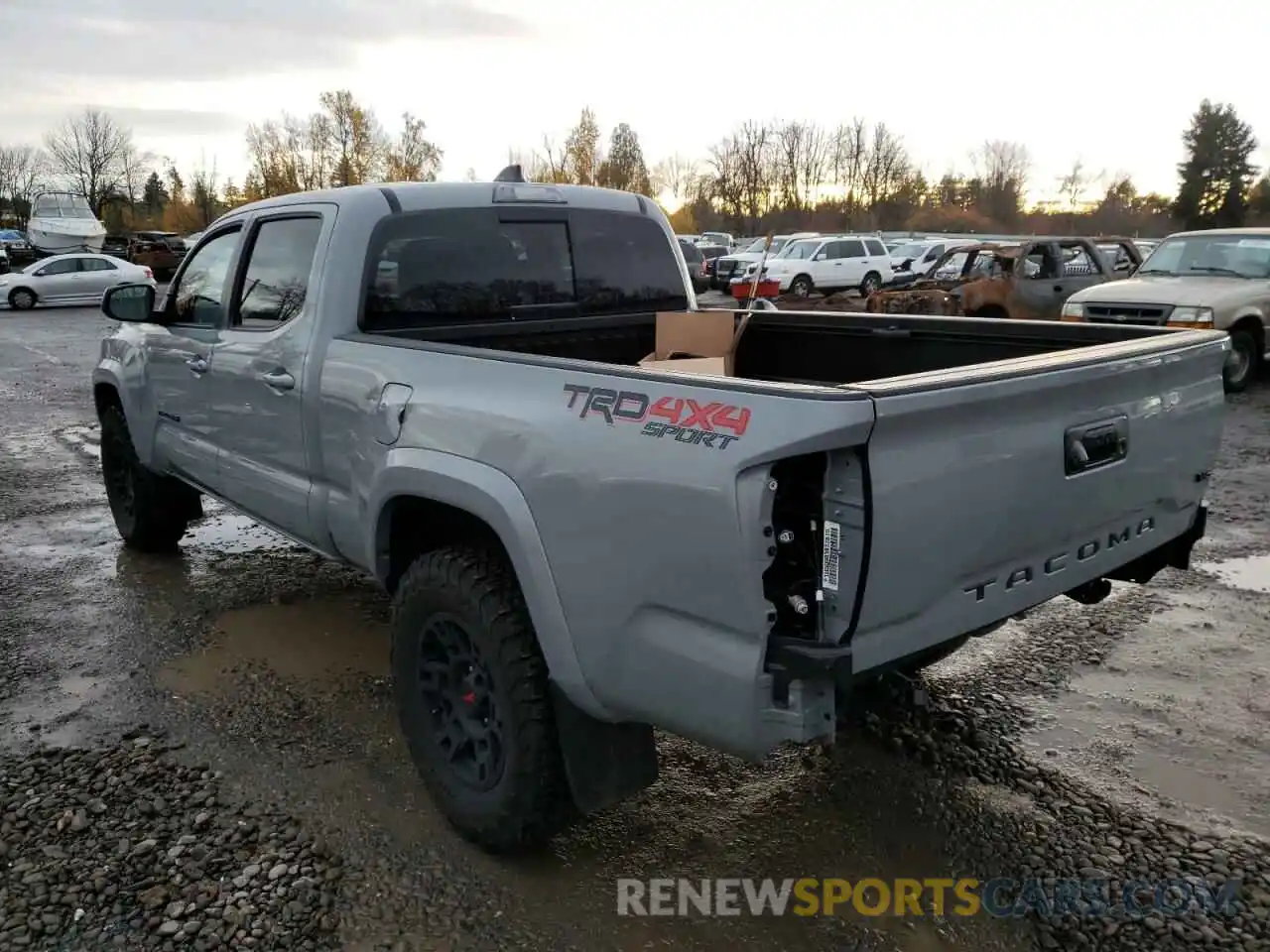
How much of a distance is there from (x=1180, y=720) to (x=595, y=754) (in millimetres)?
2476

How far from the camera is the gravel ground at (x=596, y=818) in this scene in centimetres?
274

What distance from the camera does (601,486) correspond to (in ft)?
7.92

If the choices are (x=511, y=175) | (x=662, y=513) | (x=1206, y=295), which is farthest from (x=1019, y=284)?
(x=662, y=513)

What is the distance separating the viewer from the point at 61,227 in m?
37.8

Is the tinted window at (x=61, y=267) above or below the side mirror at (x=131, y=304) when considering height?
below

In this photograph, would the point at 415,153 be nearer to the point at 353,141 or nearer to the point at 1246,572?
the point at 353,141

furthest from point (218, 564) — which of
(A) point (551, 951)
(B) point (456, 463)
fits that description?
(A) point (551, 951)

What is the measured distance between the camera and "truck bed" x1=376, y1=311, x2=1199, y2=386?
3.82m

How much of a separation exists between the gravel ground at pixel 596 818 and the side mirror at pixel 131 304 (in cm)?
148

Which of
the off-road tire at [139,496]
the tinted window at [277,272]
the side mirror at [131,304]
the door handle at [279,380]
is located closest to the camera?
the door handle at [279,380]

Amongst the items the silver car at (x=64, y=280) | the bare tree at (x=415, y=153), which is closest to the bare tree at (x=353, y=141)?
the bare tree at (x=415, y=153)

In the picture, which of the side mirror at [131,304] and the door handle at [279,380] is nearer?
the door handle at [279,380]

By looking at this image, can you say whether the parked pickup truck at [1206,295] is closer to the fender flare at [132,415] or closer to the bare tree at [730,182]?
the fender flare at [132,415]

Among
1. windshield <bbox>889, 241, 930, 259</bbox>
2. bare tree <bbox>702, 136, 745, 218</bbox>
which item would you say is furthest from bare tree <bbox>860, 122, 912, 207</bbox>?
windshield <bbox>889, 241, 930, 259</bbox>
